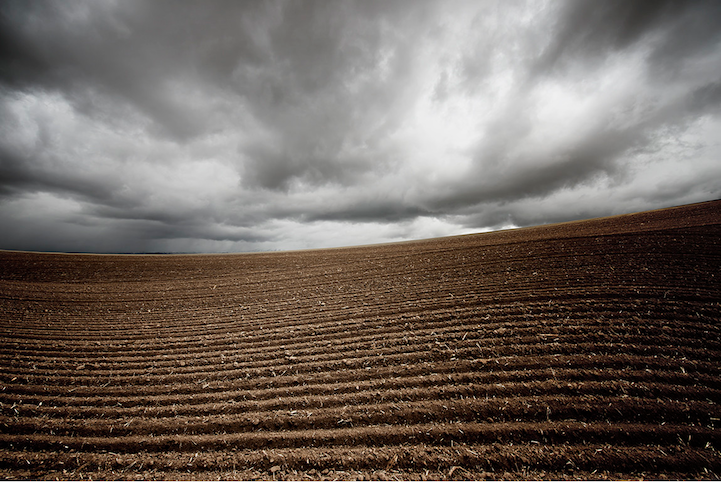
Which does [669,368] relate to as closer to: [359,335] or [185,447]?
[359,335]

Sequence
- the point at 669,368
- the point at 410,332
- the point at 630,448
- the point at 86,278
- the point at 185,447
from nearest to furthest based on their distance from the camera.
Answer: the point at 630,448
the point at 185,447
the point at 669,368
the point at 410,332
the point at 86,278

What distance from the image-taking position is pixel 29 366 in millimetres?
5871

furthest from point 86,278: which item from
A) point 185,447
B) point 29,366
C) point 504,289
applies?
point 504,289

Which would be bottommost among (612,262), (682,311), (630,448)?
(630,448)

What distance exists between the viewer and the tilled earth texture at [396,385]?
3248mm

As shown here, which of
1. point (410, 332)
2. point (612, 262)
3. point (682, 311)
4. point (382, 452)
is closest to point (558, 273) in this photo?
point (612, 262)

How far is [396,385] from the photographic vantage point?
4398 mm

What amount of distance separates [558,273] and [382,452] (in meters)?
9.27

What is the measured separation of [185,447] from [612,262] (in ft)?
45.6

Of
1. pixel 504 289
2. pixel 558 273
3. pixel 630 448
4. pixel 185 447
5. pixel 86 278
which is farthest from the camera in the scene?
pixel 86 278

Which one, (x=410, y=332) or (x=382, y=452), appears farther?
(x=410, y=332)

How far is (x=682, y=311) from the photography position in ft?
19.0

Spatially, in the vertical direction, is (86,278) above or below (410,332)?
above

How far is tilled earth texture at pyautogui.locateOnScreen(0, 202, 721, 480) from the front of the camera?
3.25 meters
